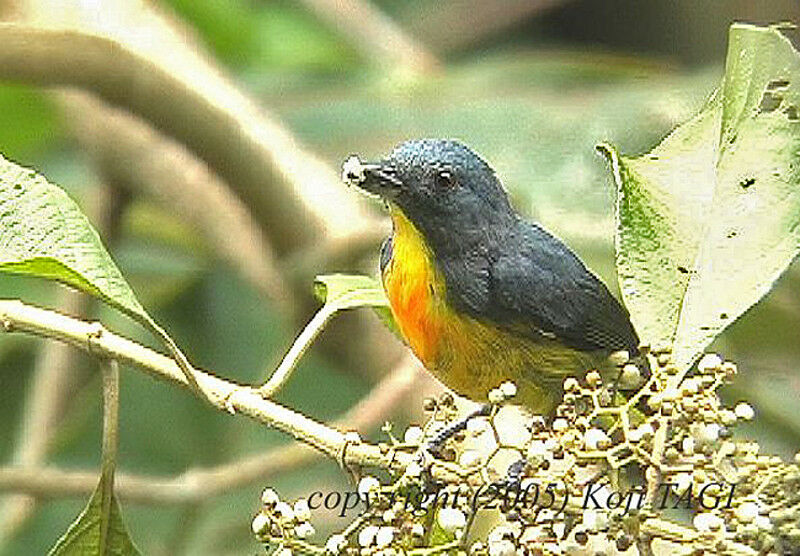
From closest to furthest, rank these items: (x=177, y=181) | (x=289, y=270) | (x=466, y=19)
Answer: (x=289, y=270)
(x=177, y=181)
(x=466, y=19)

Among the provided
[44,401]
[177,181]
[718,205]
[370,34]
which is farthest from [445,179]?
[370,34]

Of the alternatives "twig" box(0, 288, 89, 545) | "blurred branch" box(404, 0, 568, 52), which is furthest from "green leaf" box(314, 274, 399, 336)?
"blurred branch" box(404, 0, 568, 52)

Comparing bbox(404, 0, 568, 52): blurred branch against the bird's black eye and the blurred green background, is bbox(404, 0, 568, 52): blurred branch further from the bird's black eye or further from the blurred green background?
the bird's black eye

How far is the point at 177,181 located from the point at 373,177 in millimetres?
944

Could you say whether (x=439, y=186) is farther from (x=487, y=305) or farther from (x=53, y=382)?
(x=53, y=382)

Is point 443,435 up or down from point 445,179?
down

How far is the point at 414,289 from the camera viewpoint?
1141 millimetres

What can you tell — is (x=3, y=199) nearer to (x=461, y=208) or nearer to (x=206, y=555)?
(x=461, y=208)

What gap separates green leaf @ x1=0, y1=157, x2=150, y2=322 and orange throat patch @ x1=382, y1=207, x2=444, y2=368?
236 mm

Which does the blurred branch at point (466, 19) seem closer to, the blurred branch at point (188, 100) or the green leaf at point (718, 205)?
the blurred branch at point (188, 100)

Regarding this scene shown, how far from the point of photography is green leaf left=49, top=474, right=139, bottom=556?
987 mm

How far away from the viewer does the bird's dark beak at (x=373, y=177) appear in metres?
1.08

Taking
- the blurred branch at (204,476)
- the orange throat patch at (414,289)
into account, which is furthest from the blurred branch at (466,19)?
the orange throat patch at (414,289)

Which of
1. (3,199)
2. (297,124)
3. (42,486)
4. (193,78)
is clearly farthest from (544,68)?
(3,199)
